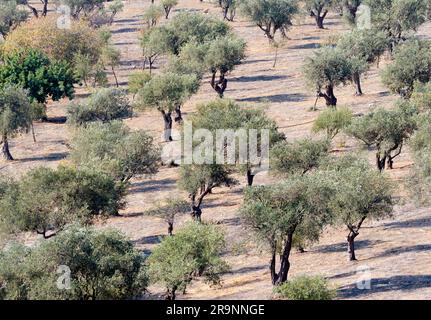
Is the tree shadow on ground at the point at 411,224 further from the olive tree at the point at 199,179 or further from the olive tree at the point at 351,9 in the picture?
the olive tree at the point at 351,9

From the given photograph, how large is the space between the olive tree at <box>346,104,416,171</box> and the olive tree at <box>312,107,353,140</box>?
6.85m

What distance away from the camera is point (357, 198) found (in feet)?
161

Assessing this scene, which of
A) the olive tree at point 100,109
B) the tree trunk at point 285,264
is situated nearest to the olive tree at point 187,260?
the tree trunk at point 285,264

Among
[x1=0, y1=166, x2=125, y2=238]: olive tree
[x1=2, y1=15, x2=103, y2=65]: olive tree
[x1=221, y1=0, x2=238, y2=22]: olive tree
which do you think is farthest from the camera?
[x1=221, y1=0, x2=238, y2=22]: olive tree

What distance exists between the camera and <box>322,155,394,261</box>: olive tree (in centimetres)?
4919

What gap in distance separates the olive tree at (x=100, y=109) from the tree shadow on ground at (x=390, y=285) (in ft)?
138

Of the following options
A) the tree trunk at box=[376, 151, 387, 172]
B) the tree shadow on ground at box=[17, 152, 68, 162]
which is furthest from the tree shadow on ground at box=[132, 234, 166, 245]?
the tree shadow on ground at box=[17, 152, 68, 162]

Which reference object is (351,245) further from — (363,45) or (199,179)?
(363,45)

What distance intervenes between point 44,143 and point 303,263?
40.7m

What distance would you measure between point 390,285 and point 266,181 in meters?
23.6

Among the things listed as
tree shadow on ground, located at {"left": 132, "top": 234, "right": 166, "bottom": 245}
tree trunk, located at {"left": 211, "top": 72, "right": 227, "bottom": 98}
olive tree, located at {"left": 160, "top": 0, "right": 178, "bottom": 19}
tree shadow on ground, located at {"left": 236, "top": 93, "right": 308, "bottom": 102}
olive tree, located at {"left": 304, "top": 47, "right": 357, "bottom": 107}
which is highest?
olive tree, located at {"left": 160, "top": 0, "right": 178, "bottom": 19}

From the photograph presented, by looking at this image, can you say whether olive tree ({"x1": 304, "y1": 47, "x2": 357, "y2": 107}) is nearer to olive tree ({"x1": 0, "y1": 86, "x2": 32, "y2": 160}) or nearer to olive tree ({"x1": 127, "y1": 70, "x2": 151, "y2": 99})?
olive tree ({"x1": 127, "y1": 70, "x2": 151, "y2": 99})

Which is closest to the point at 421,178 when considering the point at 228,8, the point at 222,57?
the point at 222,57

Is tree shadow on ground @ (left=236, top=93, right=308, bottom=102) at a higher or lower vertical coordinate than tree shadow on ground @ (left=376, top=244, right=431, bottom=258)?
higher
